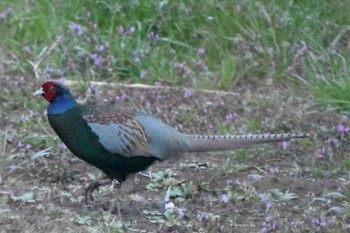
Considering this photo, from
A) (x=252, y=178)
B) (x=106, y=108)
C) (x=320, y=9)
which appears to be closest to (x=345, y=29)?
(x=320, y=9)

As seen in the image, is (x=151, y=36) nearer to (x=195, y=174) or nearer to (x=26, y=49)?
(x=26, y=49)

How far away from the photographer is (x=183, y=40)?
866 cm

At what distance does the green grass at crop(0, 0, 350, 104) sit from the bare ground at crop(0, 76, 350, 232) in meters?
0.23

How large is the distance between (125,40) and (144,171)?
6.31 ft

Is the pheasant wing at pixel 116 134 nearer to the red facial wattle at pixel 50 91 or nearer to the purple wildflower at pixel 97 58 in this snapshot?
the red facial wattle at pixel 50 91

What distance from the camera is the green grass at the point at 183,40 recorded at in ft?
26.7

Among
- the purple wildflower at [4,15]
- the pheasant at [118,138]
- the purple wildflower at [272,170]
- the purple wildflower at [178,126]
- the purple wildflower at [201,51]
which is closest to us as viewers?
the pheasant at [118,138]

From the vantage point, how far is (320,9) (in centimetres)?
857

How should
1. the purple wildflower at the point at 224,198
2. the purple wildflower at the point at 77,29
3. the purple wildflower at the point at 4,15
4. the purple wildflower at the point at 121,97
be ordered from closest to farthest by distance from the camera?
the purple wildflower at the point at 224,198 → the purple wildflower at the point at 121,97 → the purple wildflower at the point at 77,29 → the purple wildflower at the point at 4,15

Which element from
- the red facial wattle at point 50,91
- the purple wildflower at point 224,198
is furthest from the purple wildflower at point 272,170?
the red facial wattle at point 50,91

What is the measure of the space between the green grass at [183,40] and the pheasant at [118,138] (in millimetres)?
1622

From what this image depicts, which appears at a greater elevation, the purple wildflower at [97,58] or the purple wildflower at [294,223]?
the purple wildflower at [97,58]

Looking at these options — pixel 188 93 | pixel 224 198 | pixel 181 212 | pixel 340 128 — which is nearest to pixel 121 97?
pixel 188 93

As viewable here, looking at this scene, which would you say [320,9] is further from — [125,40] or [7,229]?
[7,229]
